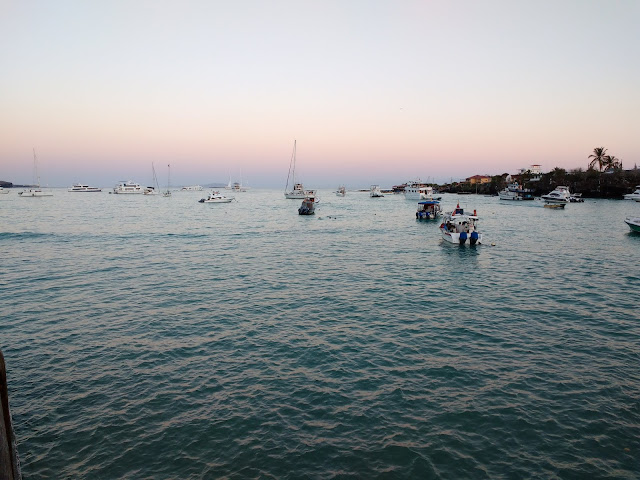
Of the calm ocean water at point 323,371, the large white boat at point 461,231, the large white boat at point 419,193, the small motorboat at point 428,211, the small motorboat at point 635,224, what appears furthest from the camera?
the large white boat at point 419,193

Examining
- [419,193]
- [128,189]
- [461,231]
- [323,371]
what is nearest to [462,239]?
[461,231]

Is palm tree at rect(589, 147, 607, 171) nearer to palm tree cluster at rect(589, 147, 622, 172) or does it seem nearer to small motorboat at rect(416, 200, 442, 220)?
palm tree cluster at rect(589, 147, 622, 172)

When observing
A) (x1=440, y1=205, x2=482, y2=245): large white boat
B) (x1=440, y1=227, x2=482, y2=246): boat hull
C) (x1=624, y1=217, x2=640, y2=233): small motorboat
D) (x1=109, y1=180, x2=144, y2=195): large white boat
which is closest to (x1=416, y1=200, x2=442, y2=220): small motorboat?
(x1=440, y1=205, x2=482, y2=245): large white boat

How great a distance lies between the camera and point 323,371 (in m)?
13.7

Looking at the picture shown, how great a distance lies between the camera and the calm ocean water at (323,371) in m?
9.45

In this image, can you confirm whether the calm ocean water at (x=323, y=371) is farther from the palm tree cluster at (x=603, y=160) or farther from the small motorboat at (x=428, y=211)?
the palm tree cluster at (x=603, y=160)

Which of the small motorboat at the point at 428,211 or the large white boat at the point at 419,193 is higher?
the large white boat at the point at 419,193

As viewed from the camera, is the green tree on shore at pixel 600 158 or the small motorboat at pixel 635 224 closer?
the small motorboat at pixel 635 224

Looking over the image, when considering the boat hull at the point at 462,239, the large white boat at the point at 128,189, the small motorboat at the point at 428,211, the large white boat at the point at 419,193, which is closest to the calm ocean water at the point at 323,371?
the boat hull at the point at 462,239

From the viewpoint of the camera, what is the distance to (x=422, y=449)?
9.70m

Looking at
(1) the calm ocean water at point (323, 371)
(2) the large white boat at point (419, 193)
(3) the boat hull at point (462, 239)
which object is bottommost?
(1) the calm ocean water at point (323, 371)

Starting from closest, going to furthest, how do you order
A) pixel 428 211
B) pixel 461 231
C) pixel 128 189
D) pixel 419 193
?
pixel 461 231 → pixel 428 211 → pixel 419 193 → pixel 128 189

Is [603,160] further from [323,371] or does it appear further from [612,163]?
[323,371]

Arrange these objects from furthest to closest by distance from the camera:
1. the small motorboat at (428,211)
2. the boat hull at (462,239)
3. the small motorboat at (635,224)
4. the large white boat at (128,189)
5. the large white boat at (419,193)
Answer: the large white boat at (128,189), the large white boat at (419,193), the small motorboat at (428,211), the small motorboat at (635,224), the boat hull at (462,239)
